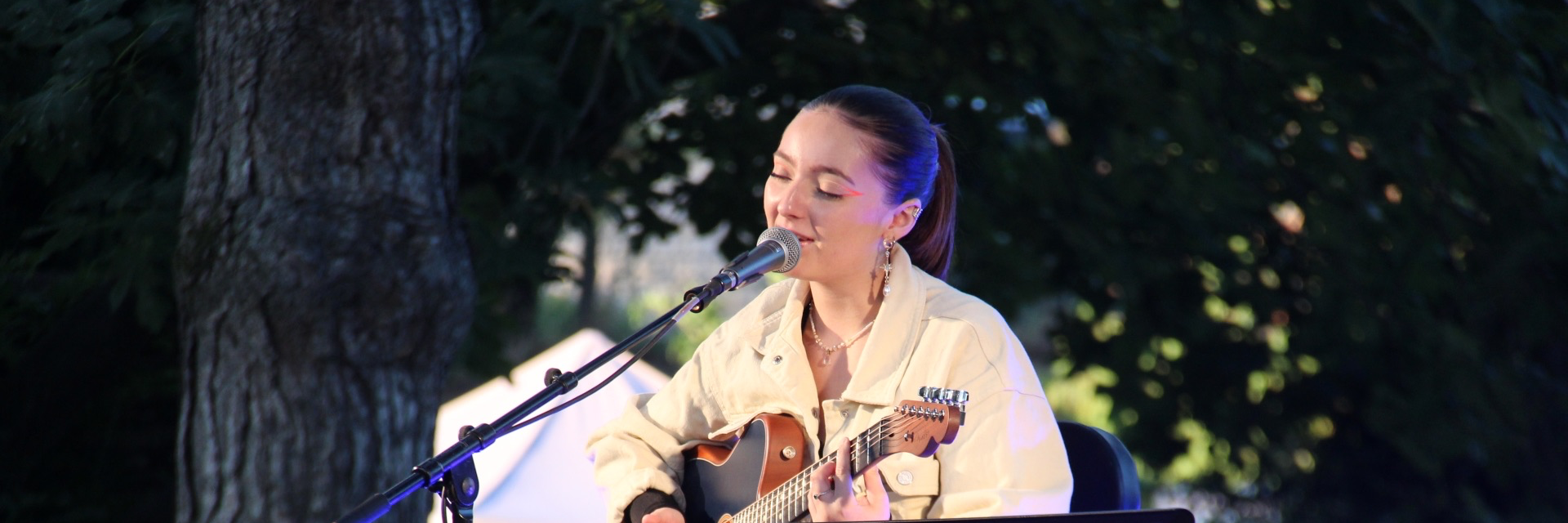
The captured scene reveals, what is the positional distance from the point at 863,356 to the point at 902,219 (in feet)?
0.82

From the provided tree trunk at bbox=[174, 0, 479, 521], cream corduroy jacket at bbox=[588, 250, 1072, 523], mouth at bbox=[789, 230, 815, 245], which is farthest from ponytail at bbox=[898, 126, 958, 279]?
tree trunk at bbox=[174, 0, 479, 521]

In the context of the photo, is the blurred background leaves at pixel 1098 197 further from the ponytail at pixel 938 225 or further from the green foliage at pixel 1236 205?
the ponytail at pixel 938 225

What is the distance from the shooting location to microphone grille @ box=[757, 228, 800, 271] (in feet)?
7.05

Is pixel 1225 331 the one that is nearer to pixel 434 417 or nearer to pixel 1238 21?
pixel 1238 21

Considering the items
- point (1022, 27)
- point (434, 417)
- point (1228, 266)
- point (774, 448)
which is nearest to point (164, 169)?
point (434, 417)

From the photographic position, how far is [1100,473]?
7.45 feet

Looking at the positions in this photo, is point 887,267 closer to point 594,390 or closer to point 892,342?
point 892,342

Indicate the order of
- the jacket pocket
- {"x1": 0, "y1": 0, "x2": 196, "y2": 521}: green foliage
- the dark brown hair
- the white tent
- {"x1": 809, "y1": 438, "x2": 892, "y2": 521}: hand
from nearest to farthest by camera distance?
1. {"x1": 809, "y1": 438, "x2": 892, "y2": 521}: hand
2. the jacket pocket
3. the dark brown hair
4. {"x1": 0, "y1": 0, "x2": 196, "y2": 521}: green foliage
5. the white tent

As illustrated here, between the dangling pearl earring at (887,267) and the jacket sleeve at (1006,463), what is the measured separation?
30cm

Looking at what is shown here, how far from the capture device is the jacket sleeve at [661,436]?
2.48 m

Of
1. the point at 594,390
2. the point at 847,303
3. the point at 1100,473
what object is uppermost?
the point at 594,390

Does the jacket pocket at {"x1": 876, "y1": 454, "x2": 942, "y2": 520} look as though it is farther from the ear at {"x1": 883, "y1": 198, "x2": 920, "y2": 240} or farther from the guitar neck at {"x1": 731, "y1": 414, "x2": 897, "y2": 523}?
the ear at {"x1": 883, "y1": 198, "x2": 920, "y2": 240}

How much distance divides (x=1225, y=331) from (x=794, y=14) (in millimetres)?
2490

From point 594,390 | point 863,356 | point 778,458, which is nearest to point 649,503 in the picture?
point 778,458
